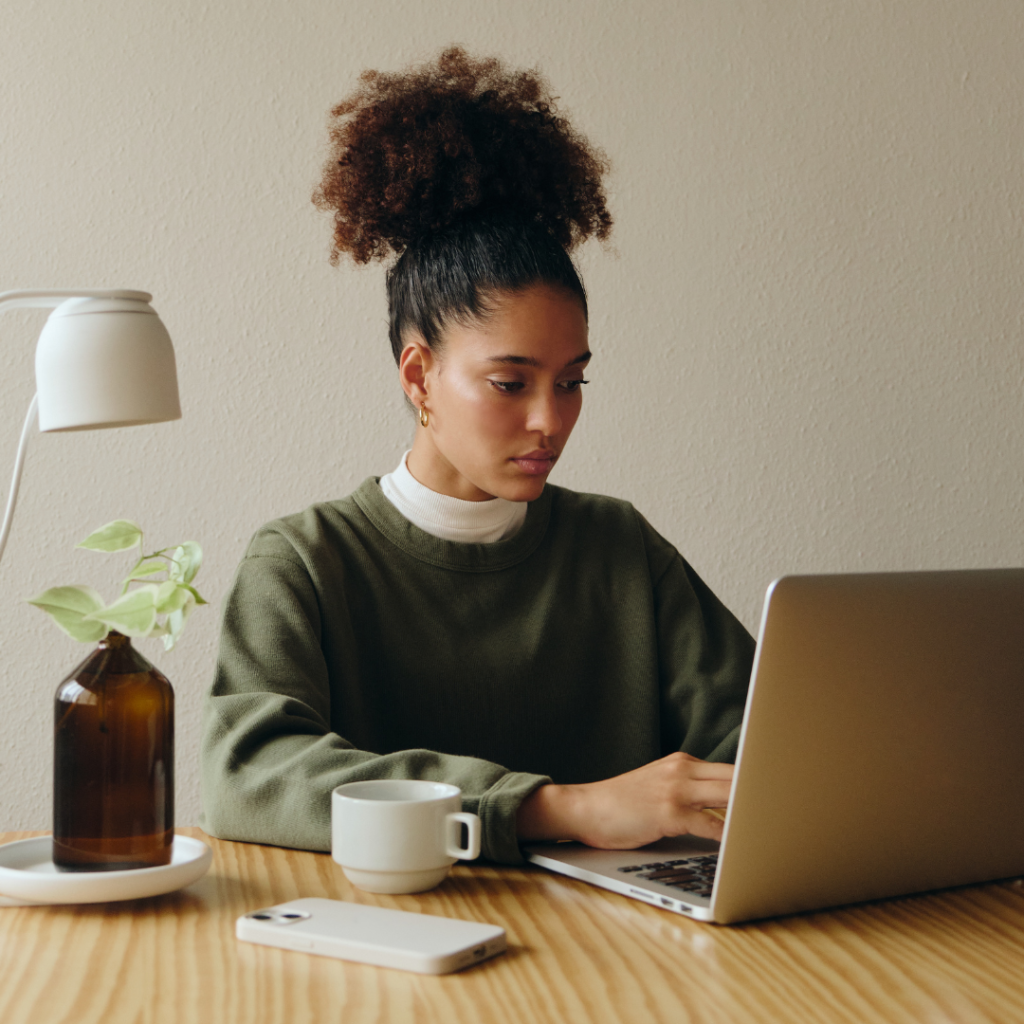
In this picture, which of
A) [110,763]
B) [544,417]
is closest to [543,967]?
[110,763]

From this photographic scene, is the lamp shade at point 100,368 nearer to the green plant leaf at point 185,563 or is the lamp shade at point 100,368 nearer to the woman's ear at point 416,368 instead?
the green plant leaf at point 185,563

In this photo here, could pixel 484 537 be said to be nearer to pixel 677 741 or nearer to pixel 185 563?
pixel 677 741

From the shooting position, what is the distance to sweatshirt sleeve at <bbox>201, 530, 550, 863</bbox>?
2.91 ft

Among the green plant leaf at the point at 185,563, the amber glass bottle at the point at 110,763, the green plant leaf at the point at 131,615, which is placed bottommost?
the amber glass bottle at the point at 110,763

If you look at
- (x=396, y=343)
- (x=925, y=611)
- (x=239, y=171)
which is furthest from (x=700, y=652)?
(x=239, y=171)

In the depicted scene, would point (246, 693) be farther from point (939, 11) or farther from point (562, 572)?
point (939, 11)

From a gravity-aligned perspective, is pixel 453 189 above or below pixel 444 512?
above

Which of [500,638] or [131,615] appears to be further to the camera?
[500,638]

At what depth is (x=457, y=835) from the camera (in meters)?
0.80

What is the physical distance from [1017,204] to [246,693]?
1.62 m

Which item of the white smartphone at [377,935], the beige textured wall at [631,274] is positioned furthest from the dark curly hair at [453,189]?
the white smartphone at [377,935]

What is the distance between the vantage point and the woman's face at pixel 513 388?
1.24 m

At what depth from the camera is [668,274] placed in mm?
1937

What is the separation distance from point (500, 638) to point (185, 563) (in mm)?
618
